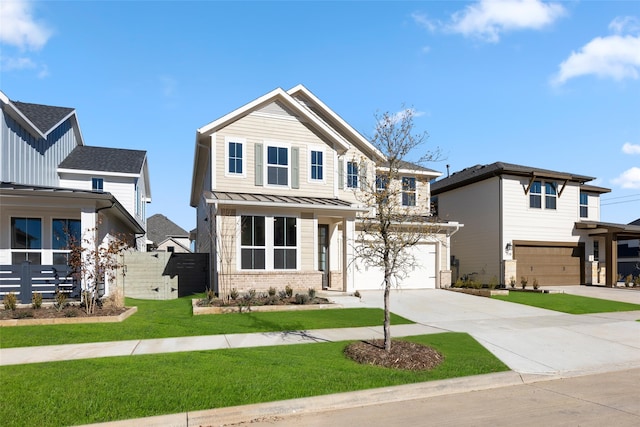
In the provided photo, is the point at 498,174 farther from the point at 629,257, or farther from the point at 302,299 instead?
the point at 629,257

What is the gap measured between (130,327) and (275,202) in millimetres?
6522

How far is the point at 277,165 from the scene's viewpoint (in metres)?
16.7

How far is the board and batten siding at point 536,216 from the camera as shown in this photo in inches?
882

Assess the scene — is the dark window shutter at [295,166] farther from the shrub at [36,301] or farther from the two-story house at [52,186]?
the shrub at [36,301]

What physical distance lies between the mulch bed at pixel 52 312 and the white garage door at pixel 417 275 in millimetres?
10610

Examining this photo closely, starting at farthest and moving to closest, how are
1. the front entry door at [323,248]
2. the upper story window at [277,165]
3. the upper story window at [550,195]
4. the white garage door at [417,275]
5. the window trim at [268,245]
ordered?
→ the upper story window at [550,195] → the white garage door at [417,275] → the front entry door at [323,248] → the upper story window at [277,165] → the window trim at [268,245]

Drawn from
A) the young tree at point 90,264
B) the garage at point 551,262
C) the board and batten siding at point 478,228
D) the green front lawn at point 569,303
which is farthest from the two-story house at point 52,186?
the garage at point 551,262

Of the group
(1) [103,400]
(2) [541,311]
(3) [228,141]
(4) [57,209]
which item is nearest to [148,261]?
(4) [57,209]

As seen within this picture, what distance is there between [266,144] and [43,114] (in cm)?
1169

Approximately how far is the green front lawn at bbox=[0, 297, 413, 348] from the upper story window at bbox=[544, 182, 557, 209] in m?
15.6

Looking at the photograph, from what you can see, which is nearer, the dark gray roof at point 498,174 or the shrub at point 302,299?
the shrub at point 302,299

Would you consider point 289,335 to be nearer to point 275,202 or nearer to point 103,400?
point 103,400

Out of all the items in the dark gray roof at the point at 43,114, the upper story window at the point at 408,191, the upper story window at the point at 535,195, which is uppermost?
the dark gray roof at the point at 43,114

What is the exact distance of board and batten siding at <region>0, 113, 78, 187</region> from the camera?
1509 centimetres
